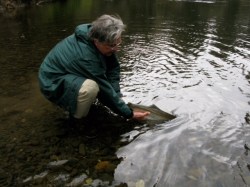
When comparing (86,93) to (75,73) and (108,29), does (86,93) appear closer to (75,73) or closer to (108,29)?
(75,73)

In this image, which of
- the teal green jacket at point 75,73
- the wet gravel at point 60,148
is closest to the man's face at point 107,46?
the teal green jacket at point 75,73

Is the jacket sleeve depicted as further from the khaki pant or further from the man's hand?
the khaki pant

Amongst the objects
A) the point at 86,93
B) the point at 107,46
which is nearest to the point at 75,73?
the point at 86,93

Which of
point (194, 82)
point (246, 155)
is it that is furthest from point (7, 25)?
point (246, 155)

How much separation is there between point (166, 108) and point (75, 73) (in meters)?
2.02

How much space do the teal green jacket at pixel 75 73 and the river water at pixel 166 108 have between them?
2.00ft

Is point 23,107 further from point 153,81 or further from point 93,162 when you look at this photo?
point 153,81

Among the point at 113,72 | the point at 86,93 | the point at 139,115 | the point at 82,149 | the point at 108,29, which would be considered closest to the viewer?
the point at 108,29

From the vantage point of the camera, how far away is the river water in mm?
4191

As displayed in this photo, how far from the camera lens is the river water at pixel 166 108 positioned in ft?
13.8

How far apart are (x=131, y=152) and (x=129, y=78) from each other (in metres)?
3.10

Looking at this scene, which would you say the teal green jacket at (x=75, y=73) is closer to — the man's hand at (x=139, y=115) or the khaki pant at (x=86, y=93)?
Answer: the khaki pant at (x=86, y=93)

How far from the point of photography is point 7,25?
47.9 ft

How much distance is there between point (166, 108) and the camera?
6051mm
